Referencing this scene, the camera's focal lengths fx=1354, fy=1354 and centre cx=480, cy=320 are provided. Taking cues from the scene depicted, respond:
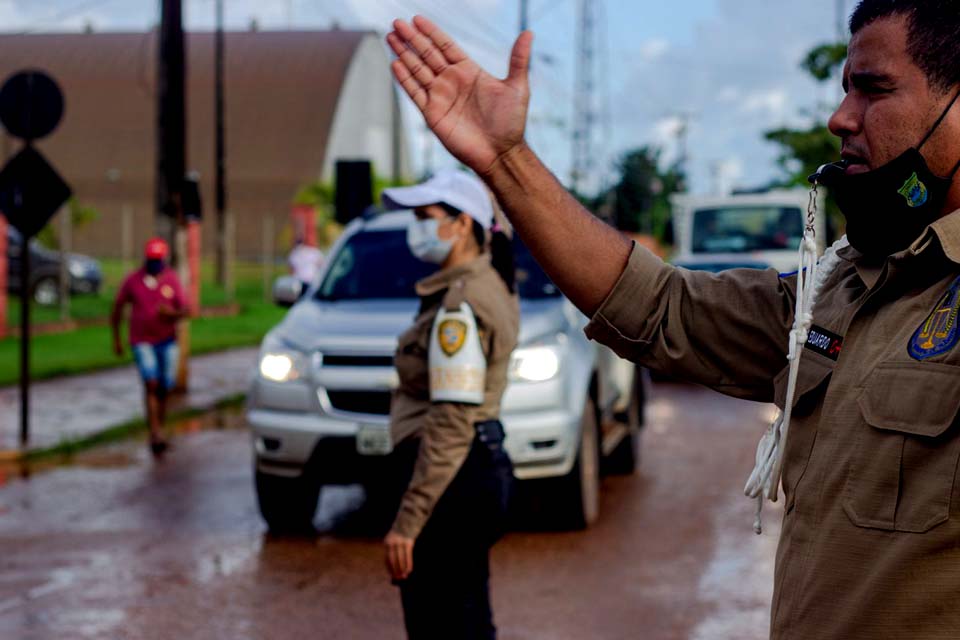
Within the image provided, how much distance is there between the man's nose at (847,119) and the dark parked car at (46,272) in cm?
2514

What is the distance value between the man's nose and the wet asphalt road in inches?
165

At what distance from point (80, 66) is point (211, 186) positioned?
11.7m

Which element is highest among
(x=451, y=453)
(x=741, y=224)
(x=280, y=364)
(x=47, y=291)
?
(x=451, y=453)

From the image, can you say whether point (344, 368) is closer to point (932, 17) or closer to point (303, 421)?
point (303, 421)

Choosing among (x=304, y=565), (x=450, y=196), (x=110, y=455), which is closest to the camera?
(x=450, y=196)

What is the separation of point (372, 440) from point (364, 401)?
283 millimetres

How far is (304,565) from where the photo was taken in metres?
7.39

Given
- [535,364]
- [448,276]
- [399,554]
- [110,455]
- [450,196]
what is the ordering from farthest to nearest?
[110,455] → [535,364] → [450,196] → [448,276] → [399,554]

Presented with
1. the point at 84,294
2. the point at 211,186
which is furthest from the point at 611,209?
the point at 211,186

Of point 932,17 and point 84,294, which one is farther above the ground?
point 932,17

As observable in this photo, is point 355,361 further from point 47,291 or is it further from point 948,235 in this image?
point 47,291

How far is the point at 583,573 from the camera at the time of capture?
23.6ft

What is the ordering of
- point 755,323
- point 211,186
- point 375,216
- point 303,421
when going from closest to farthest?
point 755,323 → point 303,421 → point 375,216 → point 211,186

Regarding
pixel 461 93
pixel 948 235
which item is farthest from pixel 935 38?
pixel 461 93
